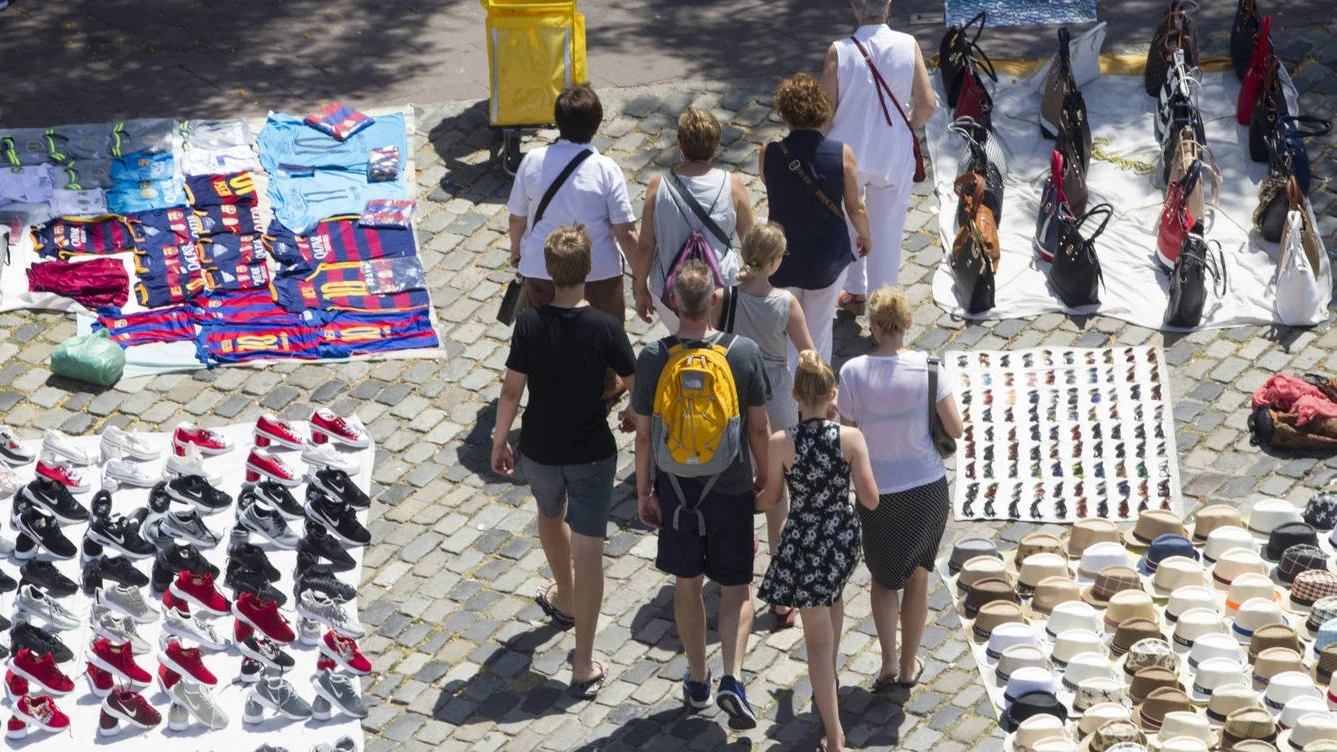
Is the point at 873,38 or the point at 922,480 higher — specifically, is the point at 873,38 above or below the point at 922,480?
above

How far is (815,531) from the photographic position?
26.2 feet

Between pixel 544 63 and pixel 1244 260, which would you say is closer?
pixel 1244 260

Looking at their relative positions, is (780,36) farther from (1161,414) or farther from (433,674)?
(433,674)

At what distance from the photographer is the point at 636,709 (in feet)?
28.6

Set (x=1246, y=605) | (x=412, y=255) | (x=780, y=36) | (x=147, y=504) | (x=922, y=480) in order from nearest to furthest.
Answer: (x=922, y=480) < (x=1246, y=605) < (x=147, y=504) < (x=412, y=255) < (x=780, y=36)

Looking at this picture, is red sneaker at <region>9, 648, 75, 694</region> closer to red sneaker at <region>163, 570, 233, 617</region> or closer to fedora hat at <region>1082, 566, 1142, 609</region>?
red sneaker at <region>163, 570, 233, 617</region>

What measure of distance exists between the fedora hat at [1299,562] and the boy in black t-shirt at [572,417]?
305 centimetres

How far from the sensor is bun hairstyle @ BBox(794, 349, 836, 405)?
772 centimetres

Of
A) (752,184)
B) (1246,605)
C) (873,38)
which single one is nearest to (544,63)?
(752,184)

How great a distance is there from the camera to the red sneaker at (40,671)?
8.78m

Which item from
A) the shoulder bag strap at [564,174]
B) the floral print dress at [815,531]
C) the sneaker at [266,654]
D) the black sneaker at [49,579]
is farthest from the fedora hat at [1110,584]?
the black sneaker at [49,579]

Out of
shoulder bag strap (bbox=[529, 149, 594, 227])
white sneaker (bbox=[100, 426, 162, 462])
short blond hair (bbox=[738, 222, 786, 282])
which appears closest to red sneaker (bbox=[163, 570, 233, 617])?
white sneaker (bbox=[100, 426, 162, 462])

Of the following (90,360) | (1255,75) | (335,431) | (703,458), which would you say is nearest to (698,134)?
(703,458)

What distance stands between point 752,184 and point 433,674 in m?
4.60
